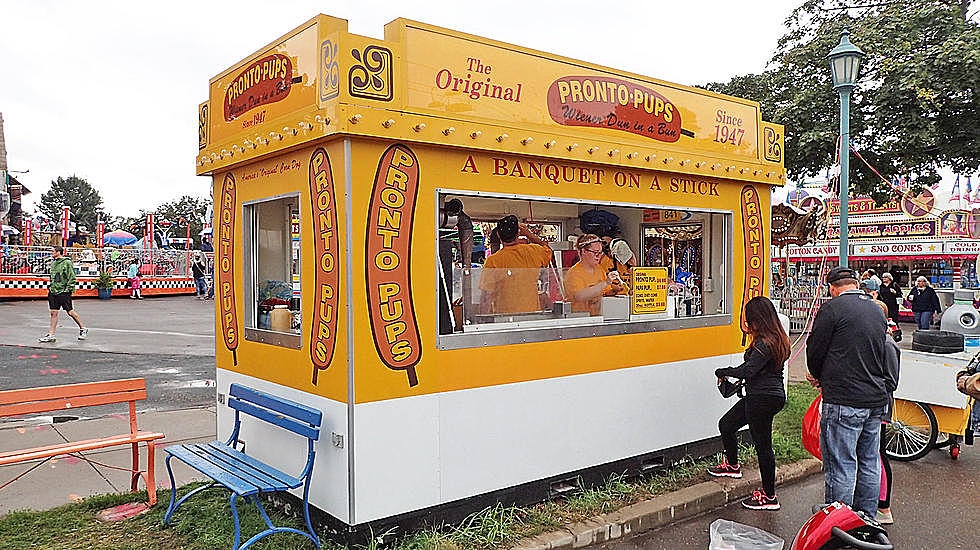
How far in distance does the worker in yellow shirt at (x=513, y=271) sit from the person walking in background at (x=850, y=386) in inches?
76.8

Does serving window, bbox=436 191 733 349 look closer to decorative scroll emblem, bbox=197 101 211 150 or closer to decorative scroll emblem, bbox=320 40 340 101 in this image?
decorative scroll emblem, bbox=320 40 340 101

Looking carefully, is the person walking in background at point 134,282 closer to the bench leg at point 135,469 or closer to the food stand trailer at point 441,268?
the bench leg at point 135,469

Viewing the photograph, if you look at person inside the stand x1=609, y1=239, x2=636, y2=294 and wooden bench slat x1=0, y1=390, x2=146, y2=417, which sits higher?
person inside the stand x1=609, y1=239, x2=636, y2=294

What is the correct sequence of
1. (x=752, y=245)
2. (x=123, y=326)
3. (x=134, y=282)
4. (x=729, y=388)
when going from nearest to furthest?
(x=729, y=388), (x=752, y=245), (x=123, y=326), (x=134, y=282)

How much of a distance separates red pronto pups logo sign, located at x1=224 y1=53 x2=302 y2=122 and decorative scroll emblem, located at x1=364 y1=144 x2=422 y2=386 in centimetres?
83

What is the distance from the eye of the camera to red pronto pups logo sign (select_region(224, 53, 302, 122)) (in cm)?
427

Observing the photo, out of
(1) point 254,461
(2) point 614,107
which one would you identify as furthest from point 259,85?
(2) point 614,107

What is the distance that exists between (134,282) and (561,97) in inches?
1096

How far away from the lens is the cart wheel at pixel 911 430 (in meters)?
6.25

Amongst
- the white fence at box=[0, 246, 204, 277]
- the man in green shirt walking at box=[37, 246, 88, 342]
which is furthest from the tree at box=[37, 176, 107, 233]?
the man in green shirt walking at box=[37, 246, 88, 342]

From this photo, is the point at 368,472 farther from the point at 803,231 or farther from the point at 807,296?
the point at 807,296

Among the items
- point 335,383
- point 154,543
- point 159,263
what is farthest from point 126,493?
point 159,263

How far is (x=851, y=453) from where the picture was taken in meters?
4.41

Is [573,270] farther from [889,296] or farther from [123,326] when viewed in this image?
[123,326]
